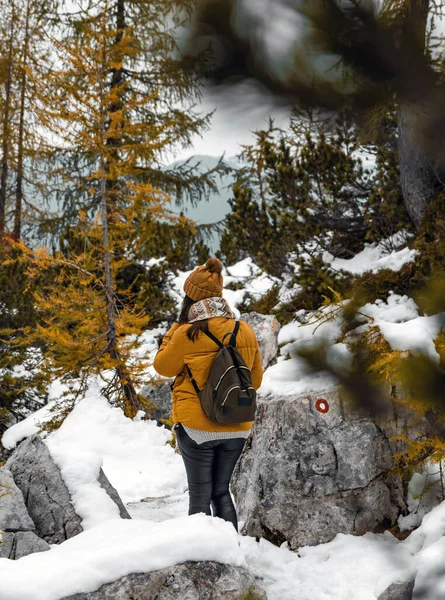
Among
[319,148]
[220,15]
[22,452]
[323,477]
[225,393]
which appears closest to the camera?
[220,15]

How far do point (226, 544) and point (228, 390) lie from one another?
0.79 metres

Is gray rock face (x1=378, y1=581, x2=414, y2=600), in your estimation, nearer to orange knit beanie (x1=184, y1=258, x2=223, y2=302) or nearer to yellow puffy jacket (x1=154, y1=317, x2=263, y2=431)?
yellow puffy jacket (x1=154, y1=317, x2=263, y2=431)

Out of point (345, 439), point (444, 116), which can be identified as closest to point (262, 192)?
point (345, 439)

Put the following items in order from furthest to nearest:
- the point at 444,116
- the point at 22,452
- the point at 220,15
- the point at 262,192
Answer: the point at 262,192
the point at 22,452
the point at 444,116
the point at 220,15

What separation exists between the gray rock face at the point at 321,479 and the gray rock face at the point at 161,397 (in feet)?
14.1

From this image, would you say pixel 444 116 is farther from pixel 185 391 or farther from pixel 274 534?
pixel 274 534

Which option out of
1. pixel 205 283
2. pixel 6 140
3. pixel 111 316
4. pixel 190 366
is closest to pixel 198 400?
pixel 190 366

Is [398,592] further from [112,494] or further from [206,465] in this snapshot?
[112,494]

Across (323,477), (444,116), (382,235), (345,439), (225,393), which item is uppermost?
(382,235)

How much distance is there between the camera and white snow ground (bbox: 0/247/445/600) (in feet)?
7.38

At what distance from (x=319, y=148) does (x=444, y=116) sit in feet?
23.1

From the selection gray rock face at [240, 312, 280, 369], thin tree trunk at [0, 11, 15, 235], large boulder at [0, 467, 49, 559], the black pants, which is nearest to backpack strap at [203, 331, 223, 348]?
the black pants

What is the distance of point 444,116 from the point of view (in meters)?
1.09

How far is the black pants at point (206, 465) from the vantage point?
3.12 meters
